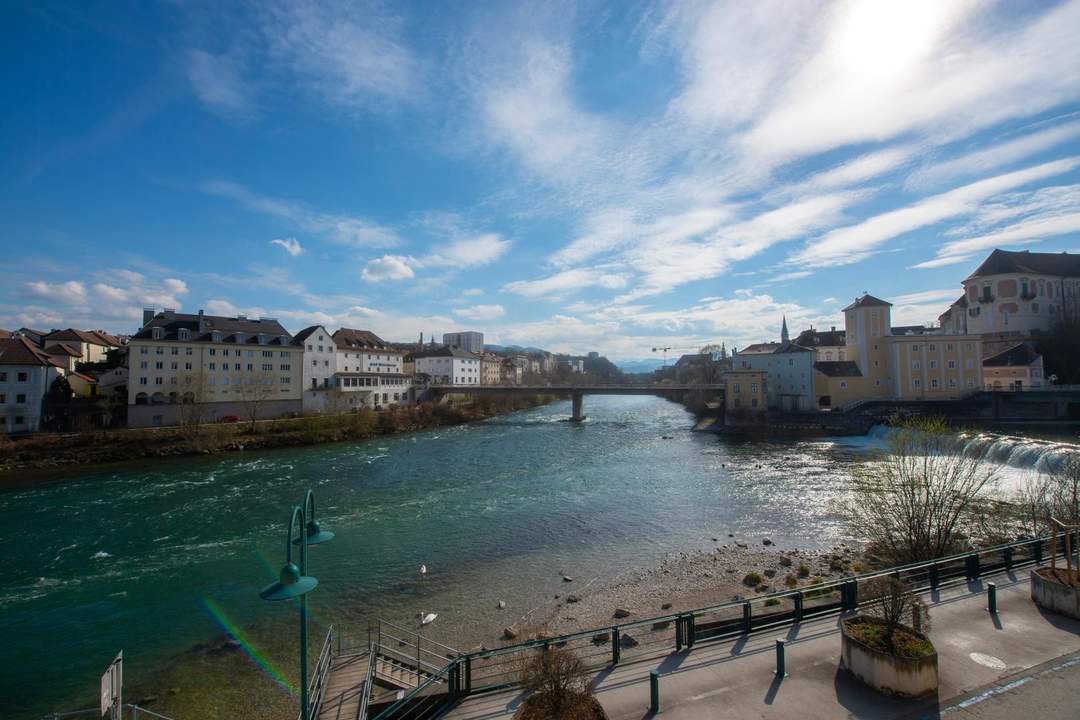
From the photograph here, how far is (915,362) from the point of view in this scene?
155 feet

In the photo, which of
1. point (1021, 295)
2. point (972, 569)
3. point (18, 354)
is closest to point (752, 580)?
point (972, 569)

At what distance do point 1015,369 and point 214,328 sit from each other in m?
73.6

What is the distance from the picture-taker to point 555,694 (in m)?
5.58

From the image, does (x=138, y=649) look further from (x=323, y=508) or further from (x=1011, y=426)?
(x=1011, y=426)

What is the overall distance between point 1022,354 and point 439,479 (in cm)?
5435

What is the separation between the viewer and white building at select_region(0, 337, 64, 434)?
34031 mm

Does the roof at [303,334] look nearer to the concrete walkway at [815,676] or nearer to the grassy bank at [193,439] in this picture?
the grassy bank at [193,439]

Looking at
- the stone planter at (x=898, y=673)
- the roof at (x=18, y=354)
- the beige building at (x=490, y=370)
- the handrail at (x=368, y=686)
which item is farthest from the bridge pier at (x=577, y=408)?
the stone planter at (x=898, y=673)

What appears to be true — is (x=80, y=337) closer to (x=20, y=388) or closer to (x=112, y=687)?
(x=20, y=388)

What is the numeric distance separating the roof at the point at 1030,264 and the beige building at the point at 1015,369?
9434mm

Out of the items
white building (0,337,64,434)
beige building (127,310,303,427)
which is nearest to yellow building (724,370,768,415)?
beige building (127,310,303,427)

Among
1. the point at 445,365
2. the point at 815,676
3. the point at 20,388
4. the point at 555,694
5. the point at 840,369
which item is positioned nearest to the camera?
the point at 555,694

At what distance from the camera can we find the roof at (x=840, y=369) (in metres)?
50.3

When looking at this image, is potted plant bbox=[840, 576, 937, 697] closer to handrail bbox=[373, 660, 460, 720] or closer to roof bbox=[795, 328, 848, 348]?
handrail bbox=[373, 660, 460, 720]
